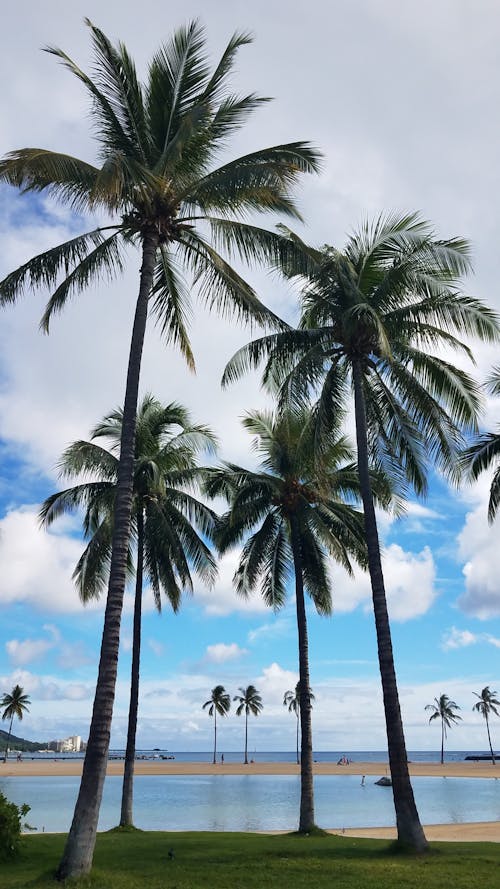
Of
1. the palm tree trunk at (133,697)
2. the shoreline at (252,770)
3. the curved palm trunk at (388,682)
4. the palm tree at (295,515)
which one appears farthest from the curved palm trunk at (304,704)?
the shoreline at (252,770)

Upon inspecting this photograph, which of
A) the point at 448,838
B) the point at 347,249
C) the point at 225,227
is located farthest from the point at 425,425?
the point at 448,838

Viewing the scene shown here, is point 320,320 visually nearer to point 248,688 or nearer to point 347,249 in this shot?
point 347,249

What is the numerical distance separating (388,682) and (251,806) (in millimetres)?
33671

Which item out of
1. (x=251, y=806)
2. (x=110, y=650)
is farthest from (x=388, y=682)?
(x=251, y=806)

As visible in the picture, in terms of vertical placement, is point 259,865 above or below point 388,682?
below

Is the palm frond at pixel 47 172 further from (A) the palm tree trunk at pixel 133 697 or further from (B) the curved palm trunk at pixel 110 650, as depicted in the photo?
(A) the palm tree trunk at pixel 133 697

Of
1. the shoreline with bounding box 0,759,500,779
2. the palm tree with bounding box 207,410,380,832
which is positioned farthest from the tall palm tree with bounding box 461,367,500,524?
the shoreline with bounding box 0,759,500,779

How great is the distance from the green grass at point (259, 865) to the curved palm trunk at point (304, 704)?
2.64m

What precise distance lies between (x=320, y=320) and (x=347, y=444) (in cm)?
611

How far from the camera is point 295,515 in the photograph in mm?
22578

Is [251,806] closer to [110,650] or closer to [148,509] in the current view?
[148,509]

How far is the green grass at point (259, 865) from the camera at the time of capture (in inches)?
438

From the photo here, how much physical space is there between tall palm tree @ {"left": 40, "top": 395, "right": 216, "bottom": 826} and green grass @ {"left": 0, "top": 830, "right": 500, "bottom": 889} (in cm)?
655

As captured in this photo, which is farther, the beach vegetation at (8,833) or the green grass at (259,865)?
the beach vegetation at (8,833)
